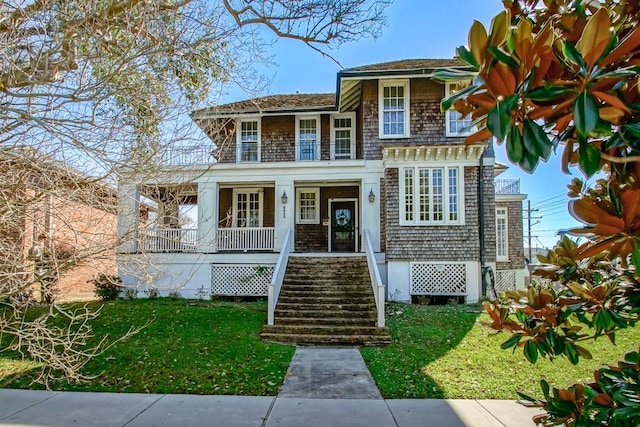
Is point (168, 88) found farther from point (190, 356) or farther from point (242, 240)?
point (242, 240)

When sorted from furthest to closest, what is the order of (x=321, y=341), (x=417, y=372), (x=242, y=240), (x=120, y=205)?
(x=242, y=240) < (x=321, y=341) < (x=417, y=372) < (x=120, y=205)

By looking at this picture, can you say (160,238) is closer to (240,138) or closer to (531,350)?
(531,350)

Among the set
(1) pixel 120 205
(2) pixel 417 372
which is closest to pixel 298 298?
(2) pixel 417 372

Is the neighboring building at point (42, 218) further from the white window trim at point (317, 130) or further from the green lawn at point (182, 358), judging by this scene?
the white window trim at point (317, 130)

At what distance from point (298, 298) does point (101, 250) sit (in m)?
6.42

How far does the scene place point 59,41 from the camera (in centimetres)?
441

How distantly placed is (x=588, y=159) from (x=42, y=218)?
5202mm

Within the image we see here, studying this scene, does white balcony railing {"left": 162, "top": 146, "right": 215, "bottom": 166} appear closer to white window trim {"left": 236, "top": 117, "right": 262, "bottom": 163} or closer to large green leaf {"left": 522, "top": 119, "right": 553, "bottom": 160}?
large green leaf {"left": 522, "top": 119, "right": 553, "bottom": 160}

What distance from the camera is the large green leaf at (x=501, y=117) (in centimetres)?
128

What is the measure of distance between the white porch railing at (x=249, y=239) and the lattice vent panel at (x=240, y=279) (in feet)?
2.45

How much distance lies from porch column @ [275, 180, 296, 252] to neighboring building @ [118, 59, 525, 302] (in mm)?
35

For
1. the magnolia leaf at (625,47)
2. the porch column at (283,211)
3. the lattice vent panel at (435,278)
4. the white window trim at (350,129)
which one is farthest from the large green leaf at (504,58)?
the white window trim at (350,129)

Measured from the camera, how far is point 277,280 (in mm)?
10367

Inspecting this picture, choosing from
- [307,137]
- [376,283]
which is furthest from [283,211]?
[376,283]
